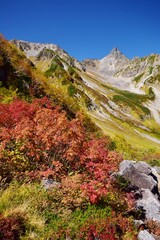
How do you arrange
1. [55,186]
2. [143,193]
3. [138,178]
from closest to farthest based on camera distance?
1. [55,186]
2. [143,193]
3. [138,178]

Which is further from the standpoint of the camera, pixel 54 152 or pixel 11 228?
pixel 54 152

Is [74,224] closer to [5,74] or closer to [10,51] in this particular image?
[5,74]

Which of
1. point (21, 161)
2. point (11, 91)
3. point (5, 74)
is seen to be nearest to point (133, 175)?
point (21, 161)

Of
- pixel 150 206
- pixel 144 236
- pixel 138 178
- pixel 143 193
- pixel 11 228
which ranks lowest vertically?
pixel 11 228

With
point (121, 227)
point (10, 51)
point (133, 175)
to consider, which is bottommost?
point (121, 227)

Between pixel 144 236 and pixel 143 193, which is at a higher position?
pixel 143 193

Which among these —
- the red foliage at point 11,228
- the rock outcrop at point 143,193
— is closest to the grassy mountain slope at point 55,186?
the red foliage at point 11,228

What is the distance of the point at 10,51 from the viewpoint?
135ft

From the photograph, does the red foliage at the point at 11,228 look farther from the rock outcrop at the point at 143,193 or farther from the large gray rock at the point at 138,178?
the large gray rock at the point at 138,178

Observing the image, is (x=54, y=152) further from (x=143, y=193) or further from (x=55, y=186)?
→ (x=143, y=193)

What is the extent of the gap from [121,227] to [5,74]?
26550 millimetres

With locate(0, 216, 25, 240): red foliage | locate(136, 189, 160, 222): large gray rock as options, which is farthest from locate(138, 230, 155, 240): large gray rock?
locate(0, 216, 25, 240): red foliage

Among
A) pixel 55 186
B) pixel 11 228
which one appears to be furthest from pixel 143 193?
pixel 11 228

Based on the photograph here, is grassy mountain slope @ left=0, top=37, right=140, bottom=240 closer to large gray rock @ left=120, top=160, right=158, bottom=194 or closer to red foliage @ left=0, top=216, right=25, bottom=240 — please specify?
red foliage @ left=0, top=216, right=25, bottom=240
